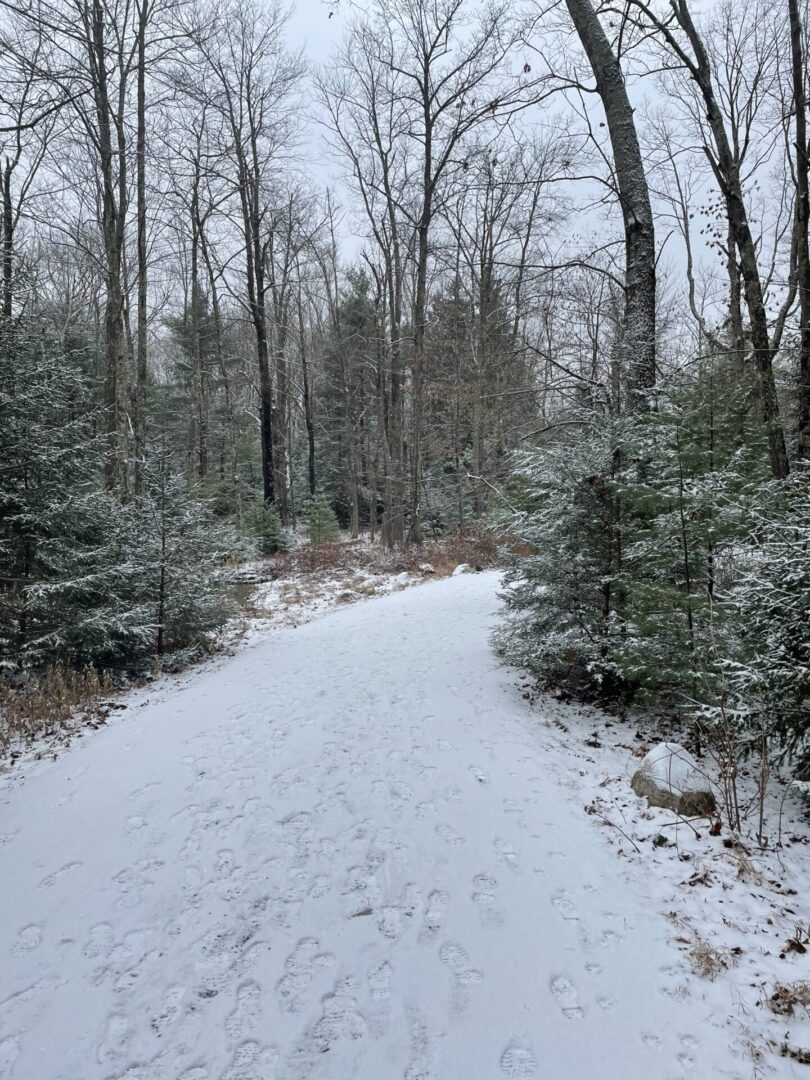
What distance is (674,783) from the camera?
3.48m

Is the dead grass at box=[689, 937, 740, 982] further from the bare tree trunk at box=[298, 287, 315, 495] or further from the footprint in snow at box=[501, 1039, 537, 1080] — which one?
the bare tree trunk at box=[298, 287, 315, 495]

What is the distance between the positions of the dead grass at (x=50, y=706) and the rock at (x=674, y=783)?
16.9 feet

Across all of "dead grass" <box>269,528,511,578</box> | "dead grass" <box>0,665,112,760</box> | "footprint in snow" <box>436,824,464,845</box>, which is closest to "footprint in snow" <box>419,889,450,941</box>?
"footprint in snow" <box>436,824,464,845</box>

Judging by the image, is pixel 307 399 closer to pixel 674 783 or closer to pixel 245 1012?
pixel 674 783

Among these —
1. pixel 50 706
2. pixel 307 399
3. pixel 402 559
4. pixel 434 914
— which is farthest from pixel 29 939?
pixel 307 399

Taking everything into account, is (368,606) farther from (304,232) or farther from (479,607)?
(304,232)

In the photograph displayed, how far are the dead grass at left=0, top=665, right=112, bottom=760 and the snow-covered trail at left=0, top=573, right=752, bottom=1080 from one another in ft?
2.86

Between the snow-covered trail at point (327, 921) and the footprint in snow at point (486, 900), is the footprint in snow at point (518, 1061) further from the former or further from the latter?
the footprint in snow at point (486, 900)

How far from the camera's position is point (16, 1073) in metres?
1.89

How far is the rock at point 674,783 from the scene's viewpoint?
3.36m

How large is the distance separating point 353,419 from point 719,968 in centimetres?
2712

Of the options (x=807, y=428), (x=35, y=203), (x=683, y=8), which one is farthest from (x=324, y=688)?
(x=35, y=203)

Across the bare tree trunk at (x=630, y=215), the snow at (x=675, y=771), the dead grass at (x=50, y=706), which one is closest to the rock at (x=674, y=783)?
the snow at (x=675, y=771)

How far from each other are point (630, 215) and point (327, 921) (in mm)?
6579
